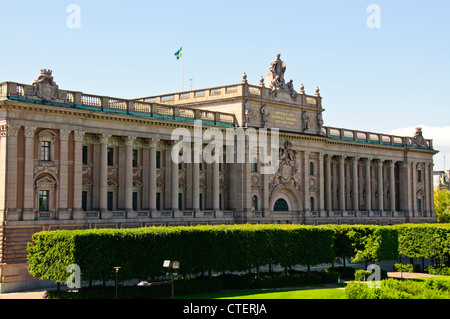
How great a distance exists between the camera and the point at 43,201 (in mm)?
64562

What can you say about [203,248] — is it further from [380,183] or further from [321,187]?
[380,183]

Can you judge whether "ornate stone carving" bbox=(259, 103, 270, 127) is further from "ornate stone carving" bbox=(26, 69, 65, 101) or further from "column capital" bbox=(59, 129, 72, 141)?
"ornate stone carving" bbox=(26, 69, 65, 101)

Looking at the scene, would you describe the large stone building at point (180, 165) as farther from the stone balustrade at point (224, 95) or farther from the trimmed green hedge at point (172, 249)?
the trimmed green hedge at point (172, 249)

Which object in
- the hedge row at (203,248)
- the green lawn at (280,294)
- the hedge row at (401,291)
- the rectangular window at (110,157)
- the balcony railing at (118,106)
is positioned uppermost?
the balcony railing at (118,106)

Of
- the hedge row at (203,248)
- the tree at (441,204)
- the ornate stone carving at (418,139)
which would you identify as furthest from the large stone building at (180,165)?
the tree at (441,204)

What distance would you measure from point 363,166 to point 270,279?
5234cm

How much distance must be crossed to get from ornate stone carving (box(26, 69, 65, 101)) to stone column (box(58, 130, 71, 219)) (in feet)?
12.2

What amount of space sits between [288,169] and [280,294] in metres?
36.2

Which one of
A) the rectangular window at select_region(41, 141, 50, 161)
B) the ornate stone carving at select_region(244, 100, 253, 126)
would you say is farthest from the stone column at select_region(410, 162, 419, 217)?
the rectangular window at select_region(41, 141, 50, 161)

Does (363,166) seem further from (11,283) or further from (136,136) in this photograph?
(11,283)

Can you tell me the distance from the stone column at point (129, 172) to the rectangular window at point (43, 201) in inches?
390

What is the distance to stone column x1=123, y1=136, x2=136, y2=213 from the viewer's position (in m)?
72.4

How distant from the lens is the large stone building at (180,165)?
62562 millimetres
